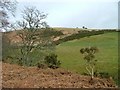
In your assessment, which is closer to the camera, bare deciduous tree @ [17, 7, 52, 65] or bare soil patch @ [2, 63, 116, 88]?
bare soil patch @ [2, 63, 116, 88]

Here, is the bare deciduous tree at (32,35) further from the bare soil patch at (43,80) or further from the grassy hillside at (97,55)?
the bare soil patch at (43,80)

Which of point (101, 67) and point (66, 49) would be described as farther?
point (66, 49)

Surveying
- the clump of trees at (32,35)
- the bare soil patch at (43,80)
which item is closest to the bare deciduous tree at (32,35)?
the clump of trees at (32,35)

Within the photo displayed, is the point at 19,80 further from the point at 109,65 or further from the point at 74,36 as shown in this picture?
the point at 74,36

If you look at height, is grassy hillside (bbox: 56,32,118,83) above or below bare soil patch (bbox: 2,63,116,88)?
below

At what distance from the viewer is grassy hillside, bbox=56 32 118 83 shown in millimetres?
36444

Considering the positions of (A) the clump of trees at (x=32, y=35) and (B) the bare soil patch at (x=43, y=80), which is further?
(A) the clump of trees at (x=32, y=35)

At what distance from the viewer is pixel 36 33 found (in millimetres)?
33781

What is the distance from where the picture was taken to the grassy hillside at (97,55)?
36.4m

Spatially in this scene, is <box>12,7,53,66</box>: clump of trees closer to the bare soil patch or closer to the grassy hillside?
the grassy hillside

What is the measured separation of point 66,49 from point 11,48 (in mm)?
20140

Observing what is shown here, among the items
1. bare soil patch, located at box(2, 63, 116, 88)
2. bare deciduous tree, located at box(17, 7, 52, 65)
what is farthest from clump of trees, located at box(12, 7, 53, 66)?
bare soil patch, located at box(2, 63, 116, 88)

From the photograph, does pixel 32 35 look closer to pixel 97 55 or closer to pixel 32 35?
pixel 32 35

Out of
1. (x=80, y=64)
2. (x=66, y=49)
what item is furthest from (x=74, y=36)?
(x=80, y=64)
